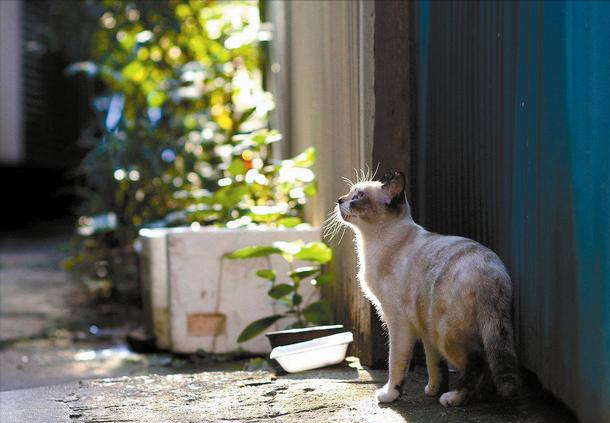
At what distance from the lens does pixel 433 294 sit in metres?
3.18

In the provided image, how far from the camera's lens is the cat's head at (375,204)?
3.47 meters

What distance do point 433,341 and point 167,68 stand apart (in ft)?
19.1

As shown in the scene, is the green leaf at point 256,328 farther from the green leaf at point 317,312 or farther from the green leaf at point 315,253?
the green leaf at point 315,253

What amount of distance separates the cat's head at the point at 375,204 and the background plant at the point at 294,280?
1.11 m

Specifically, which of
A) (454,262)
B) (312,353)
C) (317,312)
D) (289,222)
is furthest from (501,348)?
(289,222)

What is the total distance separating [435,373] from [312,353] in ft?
2.46

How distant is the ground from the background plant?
296 mm

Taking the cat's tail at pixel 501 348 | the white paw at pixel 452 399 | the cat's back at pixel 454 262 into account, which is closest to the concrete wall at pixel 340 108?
the cat's back at pixel 454 262

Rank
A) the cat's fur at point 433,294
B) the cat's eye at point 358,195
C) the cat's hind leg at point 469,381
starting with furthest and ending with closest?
the cat's eye at point 358,195 → the cat's hind leg at point 469,381 → the cat's fur at point 433,294

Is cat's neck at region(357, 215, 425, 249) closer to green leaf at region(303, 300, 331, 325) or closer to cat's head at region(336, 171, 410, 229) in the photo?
cat's head at region(336, 171, 410, 229)

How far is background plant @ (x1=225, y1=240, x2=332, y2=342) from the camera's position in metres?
4.68

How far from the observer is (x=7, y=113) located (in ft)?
42.0

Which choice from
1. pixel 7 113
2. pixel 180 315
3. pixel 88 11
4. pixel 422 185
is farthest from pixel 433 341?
pixel 7 113

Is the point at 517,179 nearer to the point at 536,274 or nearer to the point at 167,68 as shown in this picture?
the point at 536,274
